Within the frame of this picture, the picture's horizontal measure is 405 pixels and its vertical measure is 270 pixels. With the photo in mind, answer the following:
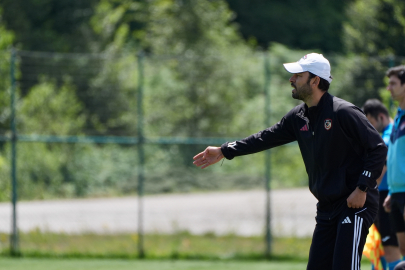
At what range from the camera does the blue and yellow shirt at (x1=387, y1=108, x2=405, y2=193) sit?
534 centimetres

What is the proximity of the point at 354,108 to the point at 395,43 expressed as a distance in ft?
25.8

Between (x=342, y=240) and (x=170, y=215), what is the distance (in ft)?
18.1

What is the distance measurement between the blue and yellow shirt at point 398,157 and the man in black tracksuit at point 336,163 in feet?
4.27

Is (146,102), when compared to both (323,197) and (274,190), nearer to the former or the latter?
(274,190)

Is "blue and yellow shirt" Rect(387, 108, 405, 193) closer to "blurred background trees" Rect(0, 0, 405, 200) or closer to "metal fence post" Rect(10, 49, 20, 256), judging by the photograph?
"blurred background trees" Rect(0, 0, 405, 200)

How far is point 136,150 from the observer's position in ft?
30.8

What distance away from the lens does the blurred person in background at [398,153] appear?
535 cm

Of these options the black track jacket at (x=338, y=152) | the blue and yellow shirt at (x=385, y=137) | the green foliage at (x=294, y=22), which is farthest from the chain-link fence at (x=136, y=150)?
the green foliage at (x=294, y=22)

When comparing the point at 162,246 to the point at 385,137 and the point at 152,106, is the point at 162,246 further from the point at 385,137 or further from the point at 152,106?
the point at 385,137

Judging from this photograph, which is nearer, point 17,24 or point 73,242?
point 73,242

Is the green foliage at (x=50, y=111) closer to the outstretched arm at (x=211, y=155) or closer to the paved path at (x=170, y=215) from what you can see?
the paved path at (x=170, y=215)

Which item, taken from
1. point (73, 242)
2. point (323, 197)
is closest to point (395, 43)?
point (73, 242)

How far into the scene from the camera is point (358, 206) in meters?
3.99

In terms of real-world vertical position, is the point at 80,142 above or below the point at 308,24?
below
